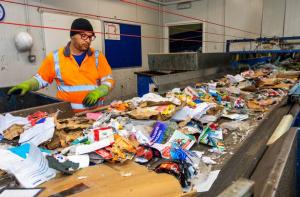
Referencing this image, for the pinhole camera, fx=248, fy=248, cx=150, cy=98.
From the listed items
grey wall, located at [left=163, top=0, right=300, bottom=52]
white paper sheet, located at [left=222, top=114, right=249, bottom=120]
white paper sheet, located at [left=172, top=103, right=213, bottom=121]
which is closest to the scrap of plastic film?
white paper sheet, located at [left=172, top=103, right=213, bottom=121]

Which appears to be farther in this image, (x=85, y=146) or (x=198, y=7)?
(x=198, y=7)

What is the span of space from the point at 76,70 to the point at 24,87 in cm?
43

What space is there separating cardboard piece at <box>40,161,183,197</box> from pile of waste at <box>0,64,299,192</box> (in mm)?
A: 43

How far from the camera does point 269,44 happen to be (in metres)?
4.32

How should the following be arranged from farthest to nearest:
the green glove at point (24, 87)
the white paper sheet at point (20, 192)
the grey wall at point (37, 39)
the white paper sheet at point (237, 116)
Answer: the grey wall at point (37, 39)
the green glove at point (24, 87)
the white paper sheet at point (237, 116)
the white paper sheet at point (20, 192)

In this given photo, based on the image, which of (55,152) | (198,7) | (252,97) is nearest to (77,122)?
(55,152)

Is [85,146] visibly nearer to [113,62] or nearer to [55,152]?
[55,152]

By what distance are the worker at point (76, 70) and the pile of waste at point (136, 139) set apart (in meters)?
0.51

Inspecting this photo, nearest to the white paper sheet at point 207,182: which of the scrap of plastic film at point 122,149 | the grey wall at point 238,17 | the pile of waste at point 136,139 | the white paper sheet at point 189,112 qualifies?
the pile of waste at point 136,139

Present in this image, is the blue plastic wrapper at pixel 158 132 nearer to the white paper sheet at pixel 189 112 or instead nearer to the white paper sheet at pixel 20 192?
the white paper sheet at pixel 189 112

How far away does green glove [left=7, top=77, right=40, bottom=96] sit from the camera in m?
1.87

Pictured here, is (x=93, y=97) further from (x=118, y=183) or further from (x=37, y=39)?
(x=37, y=39)

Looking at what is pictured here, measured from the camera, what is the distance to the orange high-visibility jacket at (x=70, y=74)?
2082 millimetres

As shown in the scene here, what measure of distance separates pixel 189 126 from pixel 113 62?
402 cm
